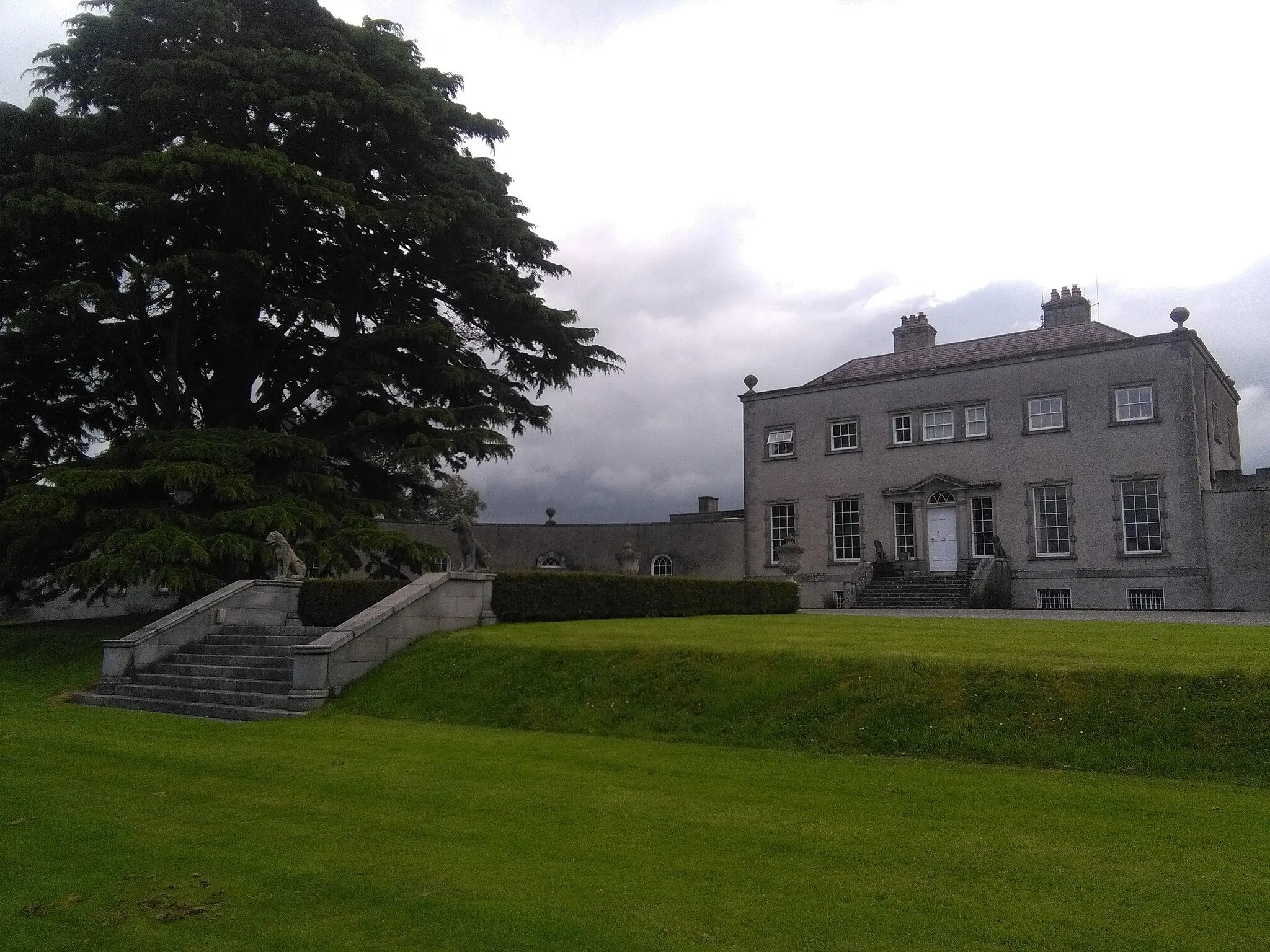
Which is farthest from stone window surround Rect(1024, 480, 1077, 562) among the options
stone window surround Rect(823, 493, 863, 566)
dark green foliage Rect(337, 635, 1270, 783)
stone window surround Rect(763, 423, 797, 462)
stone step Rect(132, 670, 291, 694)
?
stone step Rect(132, 670, 291, 694)

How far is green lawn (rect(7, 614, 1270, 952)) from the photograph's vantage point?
4.98 meters

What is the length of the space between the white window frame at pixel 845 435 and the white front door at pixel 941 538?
11.3ft

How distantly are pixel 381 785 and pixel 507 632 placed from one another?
23.2 feet

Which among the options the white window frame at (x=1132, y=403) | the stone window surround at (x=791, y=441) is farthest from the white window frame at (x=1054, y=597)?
the stone window surround at (x=791, y=441)

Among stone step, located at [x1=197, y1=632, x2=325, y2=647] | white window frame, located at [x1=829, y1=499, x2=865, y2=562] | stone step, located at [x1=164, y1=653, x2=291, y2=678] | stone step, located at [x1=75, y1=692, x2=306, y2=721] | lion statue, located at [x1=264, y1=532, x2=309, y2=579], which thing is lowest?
stone step, located at [x1=75, y1=692, x2=306, y2=721]

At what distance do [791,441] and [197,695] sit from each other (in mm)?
23852

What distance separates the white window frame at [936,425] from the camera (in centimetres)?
3159

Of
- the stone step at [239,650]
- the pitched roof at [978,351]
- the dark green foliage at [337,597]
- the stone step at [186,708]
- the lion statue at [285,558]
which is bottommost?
the stone step at [186,708]

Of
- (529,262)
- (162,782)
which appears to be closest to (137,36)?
(529,262)

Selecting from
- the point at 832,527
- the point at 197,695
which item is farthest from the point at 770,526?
the point at 197,695

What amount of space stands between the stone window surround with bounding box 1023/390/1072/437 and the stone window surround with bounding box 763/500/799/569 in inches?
308

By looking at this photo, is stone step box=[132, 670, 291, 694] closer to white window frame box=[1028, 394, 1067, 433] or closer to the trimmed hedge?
the trimmed hedge

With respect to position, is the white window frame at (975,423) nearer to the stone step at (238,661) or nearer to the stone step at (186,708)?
the stone step at (238,661)

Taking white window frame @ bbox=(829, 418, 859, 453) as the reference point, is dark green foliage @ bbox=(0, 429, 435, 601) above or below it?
below
